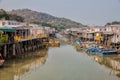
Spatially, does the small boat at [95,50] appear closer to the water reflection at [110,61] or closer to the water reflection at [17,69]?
the water reflection at [110,61]

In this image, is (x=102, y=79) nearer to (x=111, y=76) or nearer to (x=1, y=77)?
(x=111, y=76)

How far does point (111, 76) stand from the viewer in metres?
29.5

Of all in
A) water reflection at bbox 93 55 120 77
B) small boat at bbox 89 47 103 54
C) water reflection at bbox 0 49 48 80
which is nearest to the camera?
water reflection at bbox 0 49 48 80

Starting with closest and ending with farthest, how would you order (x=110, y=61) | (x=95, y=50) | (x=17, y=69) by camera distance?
(x=17, y=69), (x=110, y=61), (x=95, y=50)

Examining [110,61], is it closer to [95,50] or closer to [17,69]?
[95,50]

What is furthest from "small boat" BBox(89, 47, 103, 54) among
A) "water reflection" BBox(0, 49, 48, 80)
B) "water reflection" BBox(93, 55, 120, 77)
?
"water reflection" BBox(0, 49, 48, 80)

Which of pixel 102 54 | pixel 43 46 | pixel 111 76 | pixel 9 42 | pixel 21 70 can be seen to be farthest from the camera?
pixel 43 46

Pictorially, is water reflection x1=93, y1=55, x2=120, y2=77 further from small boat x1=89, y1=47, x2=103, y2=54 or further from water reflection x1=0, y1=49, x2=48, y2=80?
water reflection x1=0, y1=49, x2=48, y2=80

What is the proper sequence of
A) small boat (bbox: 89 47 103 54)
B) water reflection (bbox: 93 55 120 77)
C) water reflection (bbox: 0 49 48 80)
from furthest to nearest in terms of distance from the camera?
1. small boat (bbox: 89 47 103 54)
2. water reflection (bbox: 93 55 120 77)
3. water reflection (bbox: 0 49 48 80)

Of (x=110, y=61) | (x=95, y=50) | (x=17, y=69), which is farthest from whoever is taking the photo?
(x=95, y=50)

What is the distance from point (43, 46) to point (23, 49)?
58.5 ft

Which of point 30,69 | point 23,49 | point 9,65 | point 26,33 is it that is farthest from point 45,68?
point 26,33

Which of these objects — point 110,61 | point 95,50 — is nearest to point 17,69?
point 110,61

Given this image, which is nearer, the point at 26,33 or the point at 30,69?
the point at 30,69
